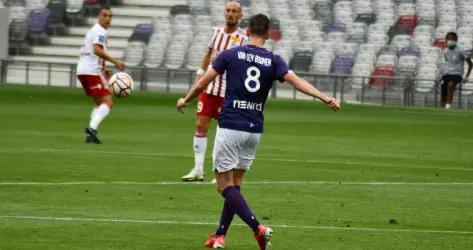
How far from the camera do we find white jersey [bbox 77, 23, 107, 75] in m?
24.1

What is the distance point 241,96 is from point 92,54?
13.2m

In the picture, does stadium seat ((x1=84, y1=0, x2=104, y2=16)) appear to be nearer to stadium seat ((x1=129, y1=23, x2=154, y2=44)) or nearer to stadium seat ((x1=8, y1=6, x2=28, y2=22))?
stadium seat ((x1=8, y1=6, x2=28, y2=22))

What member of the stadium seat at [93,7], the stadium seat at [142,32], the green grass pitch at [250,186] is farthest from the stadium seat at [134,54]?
the green grass pitch at [250,186]

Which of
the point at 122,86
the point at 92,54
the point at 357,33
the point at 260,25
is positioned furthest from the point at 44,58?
the point at 260,25

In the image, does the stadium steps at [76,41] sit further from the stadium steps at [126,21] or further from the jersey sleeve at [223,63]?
the jersey sleeve at [223,63]

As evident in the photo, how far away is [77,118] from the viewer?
A: 100ft

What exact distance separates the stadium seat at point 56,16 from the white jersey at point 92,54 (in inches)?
921

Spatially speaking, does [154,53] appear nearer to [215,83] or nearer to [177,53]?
[177,53]

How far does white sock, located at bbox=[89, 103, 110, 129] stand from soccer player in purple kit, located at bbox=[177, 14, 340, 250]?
1202cm

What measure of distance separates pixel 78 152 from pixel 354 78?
18.1 metres

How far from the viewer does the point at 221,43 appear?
17.2 m

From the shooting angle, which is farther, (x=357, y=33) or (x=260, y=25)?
(x=357, y=33)

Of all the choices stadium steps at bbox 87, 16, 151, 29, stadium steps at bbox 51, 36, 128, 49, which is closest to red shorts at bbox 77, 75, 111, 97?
stadium steps at bbox 51, 36, 128, 49

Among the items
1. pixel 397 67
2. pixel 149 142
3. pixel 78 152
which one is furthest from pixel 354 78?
pixel 78 152
